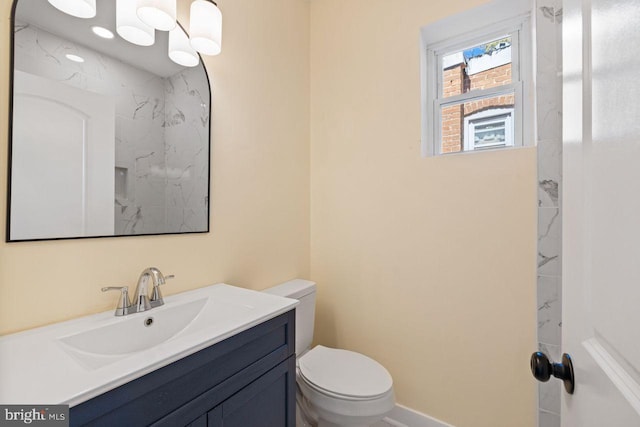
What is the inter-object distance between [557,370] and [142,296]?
119cm

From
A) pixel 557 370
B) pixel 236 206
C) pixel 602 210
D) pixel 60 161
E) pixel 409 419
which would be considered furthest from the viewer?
pixel 409 419

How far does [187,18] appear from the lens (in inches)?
50.1

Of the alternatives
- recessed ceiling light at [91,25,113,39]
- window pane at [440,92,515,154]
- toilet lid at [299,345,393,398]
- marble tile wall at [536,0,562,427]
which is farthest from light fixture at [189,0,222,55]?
toilet lid at [299,345,393,398]

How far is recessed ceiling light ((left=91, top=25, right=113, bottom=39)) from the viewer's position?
1023 mm

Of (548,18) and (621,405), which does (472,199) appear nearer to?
(548,18)

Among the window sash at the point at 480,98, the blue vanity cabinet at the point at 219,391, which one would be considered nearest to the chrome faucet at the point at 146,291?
the blue vanity cabinet at the point at 219,391

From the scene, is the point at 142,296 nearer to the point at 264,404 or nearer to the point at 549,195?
the point at 264,404

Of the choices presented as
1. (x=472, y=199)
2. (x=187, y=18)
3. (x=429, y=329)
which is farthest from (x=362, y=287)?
(x=187, y=18)

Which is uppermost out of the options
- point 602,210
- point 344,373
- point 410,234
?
point 602,210

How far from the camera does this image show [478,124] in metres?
1.61

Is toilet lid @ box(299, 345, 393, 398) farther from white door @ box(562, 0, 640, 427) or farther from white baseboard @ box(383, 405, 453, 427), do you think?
white door @ box(562, 0, 640, 427)

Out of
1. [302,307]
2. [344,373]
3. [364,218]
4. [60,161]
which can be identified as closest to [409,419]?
[344,373]

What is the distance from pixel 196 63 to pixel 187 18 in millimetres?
190

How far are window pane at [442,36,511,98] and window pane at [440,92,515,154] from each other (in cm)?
9
